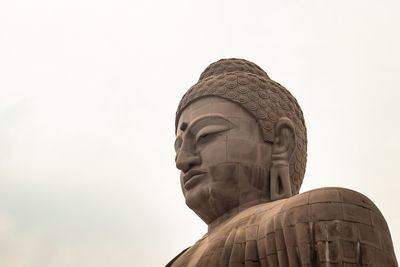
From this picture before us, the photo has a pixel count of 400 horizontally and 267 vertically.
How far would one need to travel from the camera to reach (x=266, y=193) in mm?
9672

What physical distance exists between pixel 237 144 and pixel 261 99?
1.18 metres

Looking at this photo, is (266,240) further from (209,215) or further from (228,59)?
(228,59)

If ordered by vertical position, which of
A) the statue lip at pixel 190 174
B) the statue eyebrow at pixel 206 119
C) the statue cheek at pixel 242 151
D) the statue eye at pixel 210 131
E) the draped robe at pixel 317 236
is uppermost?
the statue eyebrow at pixel 206 119

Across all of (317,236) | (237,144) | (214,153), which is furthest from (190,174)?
(317,236)

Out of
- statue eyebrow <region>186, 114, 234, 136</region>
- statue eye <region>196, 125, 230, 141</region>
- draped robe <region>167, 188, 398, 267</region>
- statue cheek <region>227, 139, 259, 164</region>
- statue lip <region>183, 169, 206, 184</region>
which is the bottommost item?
draped robe <region>167, 188, 398, 267</region>

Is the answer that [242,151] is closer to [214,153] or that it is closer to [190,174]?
[214,153]

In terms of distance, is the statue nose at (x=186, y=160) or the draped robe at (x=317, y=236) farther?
the statue nose at (x=186, y=160)

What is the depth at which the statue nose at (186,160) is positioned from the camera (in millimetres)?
9859

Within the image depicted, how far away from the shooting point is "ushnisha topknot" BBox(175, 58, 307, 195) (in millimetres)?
10156

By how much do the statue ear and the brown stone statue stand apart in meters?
0.02

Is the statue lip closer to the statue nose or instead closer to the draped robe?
the statue nose

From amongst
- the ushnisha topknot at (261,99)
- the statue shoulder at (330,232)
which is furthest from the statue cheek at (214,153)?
the statue shoulder at (330,232)

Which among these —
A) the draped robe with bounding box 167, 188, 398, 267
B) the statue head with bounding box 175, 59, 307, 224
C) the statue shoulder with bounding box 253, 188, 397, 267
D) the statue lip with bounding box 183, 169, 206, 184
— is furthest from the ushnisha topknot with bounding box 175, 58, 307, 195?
the statue shoulder with bounding box 253, 188, 397, 267

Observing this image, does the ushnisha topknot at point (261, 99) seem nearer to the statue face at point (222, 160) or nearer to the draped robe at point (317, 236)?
the statue face at point (222, 160)
